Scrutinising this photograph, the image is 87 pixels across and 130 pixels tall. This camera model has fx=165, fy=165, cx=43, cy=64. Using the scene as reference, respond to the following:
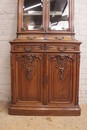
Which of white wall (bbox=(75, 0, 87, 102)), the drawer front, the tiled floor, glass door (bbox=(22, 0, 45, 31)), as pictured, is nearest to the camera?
the tiled floor

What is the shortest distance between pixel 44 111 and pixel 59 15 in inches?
58.8

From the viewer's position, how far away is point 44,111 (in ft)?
8.13

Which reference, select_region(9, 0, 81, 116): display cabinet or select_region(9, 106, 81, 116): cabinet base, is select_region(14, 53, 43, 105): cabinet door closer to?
select_region(9, 0, 81, 116): display cabinet

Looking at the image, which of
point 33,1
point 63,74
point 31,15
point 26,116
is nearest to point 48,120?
point 26,116

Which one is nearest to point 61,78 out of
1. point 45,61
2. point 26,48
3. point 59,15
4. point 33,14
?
point 45,61

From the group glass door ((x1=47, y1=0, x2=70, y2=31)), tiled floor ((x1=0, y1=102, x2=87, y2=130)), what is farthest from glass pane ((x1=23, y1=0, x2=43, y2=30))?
tiled floor ((x1=0, y1=102, x2=87, y2=130))

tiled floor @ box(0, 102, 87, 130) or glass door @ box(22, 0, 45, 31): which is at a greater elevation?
glass door @ box(22, 0, 45, 31)

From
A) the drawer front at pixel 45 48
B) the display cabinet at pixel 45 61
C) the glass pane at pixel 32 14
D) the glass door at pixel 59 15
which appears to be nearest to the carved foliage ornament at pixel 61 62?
the display cabinet at pixel 45 61

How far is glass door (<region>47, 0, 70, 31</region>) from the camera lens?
2.54 meters

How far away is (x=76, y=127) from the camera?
217 cm

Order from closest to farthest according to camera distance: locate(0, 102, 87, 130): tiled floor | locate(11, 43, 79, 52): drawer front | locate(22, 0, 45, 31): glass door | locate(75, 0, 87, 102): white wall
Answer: locate(0, 102, 87, 130): tiled floor, locate(11, 43, 79, 52): drawer front, locate(22, 0, 45, 31): glass door, locate(75, 0, 87, 102): white wall

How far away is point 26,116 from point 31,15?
1552 mm

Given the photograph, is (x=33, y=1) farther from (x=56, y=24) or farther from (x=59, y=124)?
(x=59, y=124)

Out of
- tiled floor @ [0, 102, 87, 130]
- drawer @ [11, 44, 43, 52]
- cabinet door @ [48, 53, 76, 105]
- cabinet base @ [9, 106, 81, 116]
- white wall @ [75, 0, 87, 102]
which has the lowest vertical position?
tiled floor @ [0, 102, 87, 130]
